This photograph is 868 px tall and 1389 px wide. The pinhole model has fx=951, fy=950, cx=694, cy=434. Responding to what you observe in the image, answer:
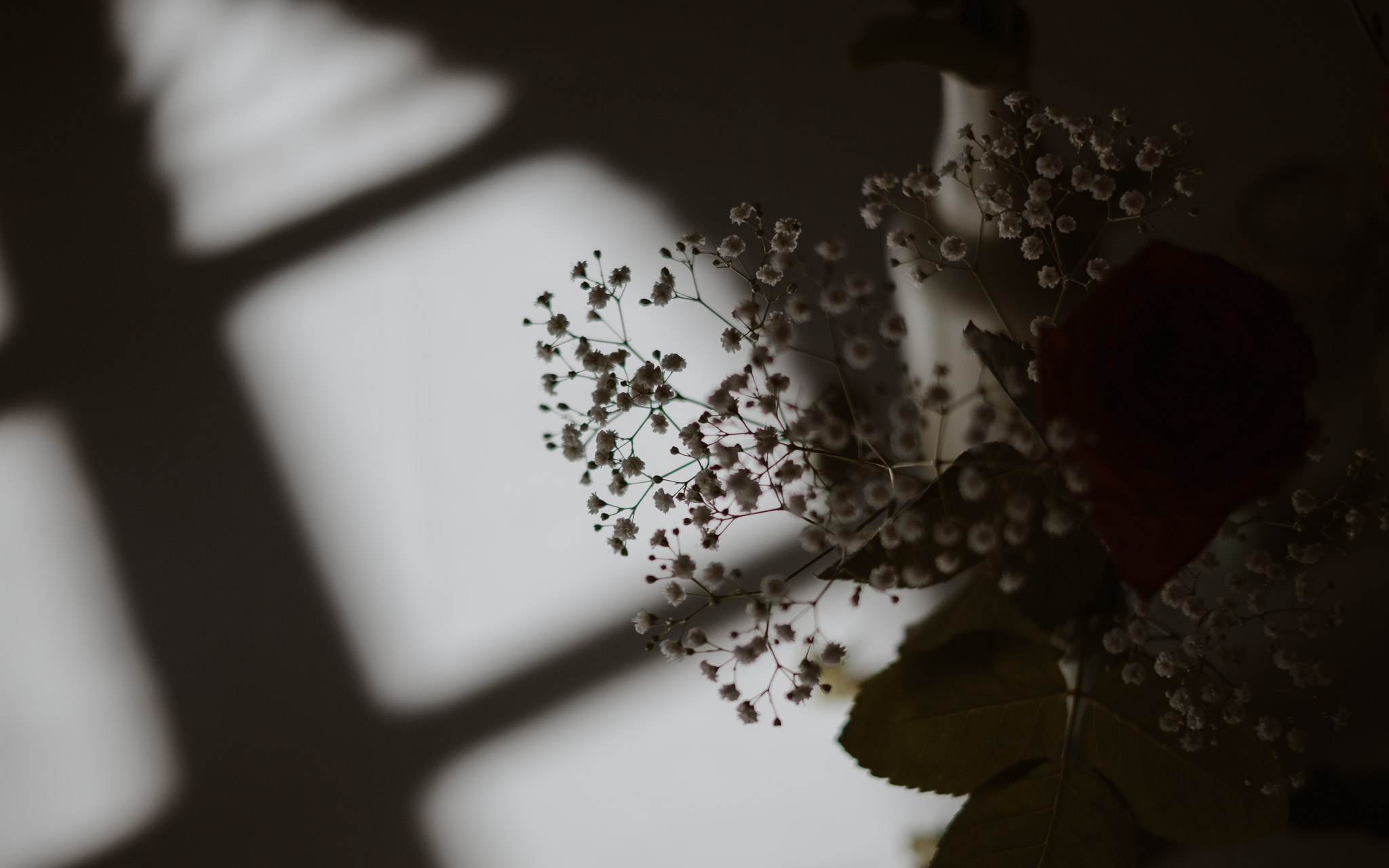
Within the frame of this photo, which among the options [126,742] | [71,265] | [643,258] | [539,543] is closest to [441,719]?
[539,543]

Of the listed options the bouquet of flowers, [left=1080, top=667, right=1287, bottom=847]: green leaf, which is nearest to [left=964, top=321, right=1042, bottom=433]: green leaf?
the bouquet of flowers

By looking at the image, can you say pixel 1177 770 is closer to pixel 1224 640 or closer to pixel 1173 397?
pixel 1224 640

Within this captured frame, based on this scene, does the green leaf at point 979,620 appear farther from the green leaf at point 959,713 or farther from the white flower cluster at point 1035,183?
the white flower cluster at point 1035,183

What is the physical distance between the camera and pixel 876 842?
0.57 m

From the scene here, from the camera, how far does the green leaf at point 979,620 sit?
34 centimetres

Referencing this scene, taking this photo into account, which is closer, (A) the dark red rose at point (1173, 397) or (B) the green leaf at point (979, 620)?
(A) the dark red rose at point (1173, 397)

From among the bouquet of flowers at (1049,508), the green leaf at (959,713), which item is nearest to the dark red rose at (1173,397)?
the bouquet of flowers at (1049,508)

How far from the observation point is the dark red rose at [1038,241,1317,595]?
23 centimetres

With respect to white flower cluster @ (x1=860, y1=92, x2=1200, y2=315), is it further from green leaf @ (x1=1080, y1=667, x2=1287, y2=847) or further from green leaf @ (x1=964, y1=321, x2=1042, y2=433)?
green leaf @ (x1=1080, y1=667, x2=1287, y2=847)

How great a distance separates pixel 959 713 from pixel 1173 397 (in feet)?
0.48

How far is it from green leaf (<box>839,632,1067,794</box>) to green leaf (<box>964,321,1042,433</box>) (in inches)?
3.4

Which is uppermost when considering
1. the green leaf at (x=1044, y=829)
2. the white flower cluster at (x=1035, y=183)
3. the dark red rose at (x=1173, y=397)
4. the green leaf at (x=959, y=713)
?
the white flower cluster at (x=1035, y=183)

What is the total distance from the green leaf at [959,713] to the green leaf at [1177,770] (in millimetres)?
16

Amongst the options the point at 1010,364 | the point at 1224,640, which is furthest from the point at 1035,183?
the point at 1224,640
